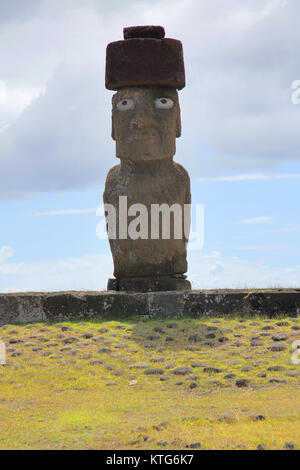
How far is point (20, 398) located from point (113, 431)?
7.49 ft

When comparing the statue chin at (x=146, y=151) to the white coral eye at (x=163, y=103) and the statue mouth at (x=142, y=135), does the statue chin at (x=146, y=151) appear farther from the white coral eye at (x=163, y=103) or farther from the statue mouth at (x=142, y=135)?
the white coral eye at (x=163, y=103)

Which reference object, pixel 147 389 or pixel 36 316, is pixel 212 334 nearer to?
pixel 147 389

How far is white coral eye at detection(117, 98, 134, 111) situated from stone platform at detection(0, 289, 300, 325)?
11.7 ft

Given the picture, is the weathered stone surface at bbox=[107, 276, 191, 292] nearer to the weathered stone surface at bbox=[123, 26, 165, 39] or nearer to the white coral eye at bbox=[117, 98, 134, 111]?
the white coral eye at bbox=[117, 98, 134, 111]

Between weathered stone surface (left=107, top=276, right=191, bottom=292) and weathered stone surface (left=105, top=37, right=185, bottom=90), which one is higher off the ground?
weathered stone surface (left=105, top=37, right=185, bottom=90)

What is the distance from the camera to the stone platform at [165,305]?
37.9 ft

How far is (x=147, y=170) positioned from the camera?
502 inches

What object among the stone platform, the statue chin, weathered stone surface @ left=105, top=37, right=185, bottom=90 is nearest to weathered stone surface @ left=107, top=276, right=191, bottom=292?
the stone platform

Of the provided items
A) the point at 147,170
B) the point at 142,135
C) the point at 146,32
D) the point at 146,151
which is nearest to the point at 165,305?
the point at 147,170

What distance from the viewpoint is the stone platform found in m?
11.6

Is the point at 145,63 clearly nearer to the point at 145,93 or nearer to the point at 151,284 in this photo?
the point at 145,93

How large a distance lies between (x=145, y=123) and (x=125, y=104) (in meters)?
0.60

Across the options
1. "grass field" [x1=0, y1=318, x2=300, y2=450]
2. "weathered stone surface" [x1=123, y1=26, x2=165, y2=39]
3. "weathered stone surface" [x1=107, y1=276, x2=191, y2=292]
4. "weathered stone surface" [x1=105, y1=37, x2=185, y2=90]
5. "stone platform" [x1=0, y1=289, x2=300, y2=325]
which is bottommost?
"grass field" [x1=0, y1=318, x2=300, y2=450]
